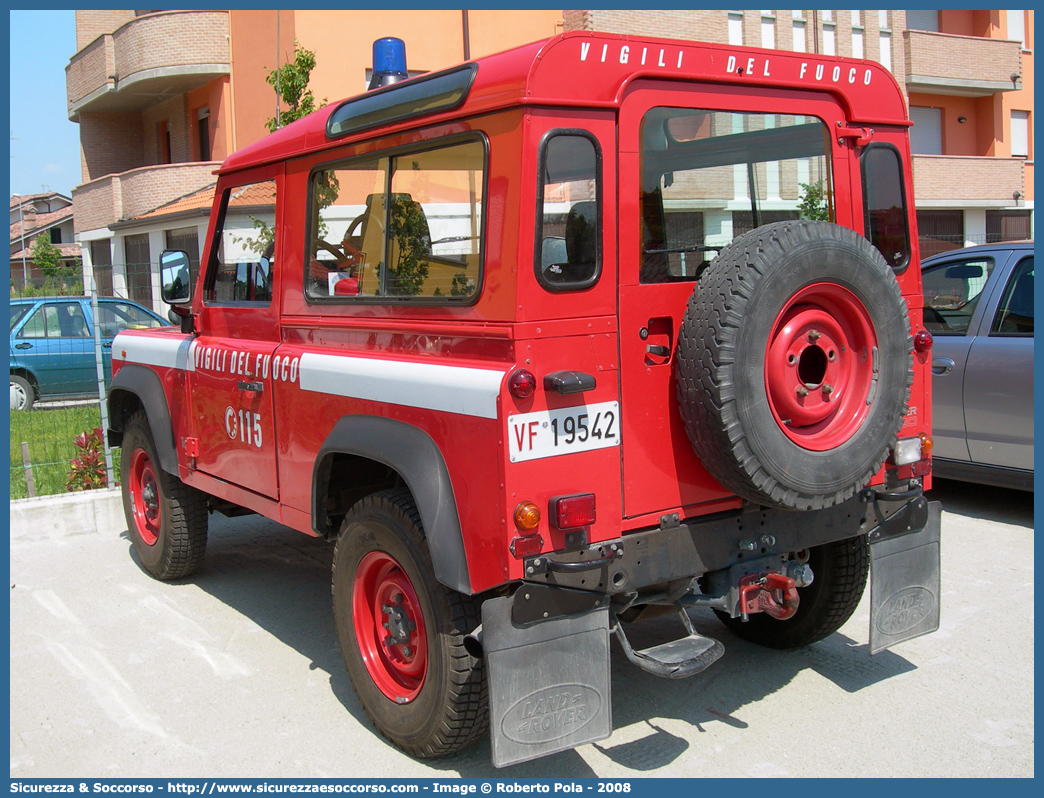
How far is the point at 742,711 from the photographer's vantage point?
3932 millimetres

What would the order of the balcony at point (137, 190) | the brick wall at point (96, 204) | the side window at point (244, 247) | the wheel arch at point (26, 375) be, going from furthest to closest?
the brick wall at point (96, 204)
the balcony at point (137, 190)
the wheel arch at point (26, 375)
the side window at point (244, 247)

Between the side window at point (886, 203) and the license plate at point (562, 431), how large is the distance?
5.18 ft

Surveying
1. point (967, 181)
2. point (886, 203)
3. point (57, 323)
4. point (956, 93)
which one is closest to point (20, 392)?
point (57, 323)

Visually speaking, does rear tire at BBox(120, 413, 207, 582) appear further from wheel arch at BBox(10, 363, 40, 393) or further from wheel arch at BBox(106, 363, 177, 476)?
wheel arch at BBox(10, 363, 40, 393)

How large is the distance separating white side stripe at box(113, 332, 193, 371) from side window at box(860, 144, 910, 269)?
3614mm

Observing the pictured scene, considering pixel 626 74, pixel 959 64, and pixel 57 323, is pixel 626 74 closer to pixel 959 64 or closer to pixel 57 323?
pixel 57 323

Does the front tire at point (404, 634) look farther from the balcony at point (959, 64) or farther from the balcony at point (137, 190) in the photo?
the balcony at point (959, 64)

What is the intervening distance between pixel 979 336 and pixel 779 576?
3.80m

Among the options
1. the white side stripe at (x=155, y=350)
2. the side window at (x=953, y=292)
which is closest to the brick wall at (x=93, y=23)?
the white side stripe at (x=155, y=350)

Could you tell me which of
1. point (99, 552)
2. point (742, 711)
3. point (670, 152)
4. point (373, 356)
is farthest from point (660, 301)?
point (99, 552)

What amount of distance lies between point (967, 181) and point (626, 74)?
28.1 metres

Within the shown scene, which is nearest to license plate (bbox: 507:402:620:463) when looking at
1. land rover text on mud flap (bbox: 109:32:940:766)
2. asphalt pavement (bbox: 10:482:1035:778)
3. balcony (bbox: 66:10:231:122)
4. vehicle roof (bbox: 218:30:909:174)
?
land rover text on mud flap (bbox: 109:32:940:766)

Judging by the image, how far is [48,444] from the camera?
841 centimetres

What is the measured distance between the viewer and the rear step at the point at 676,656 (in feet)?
10.9
